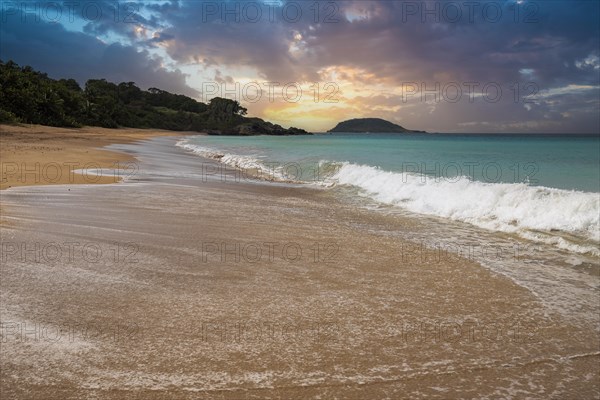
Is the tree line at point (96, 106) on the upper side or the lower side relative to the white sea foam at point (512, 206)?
upper

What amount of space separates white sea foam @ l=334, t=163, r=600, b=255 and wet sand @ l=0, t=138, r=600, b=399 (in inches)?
111

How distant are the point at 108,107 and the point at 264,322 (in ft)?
281

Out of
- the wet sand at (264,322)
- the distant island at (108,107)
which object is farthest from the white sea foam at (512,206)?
the distant island at (108,107)

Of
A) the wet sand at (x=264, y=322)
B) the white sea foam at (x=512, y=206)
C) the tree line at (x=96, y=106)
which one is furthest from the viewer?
the tree line at (x=96, y=106)

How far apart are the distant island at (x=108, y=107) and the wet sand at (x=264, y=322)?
38.0 m

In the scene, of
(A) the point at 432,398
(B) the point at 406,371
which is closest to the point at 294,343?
(B) the point at 406,371

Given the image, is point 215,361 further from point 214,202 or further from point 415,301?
point 214,202

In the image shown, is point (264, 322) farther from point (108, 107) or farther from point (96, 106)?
point (108, 107)

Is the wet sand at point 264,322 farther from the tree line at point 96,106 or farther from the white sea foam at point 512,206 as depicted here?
the tree line at point 96,106

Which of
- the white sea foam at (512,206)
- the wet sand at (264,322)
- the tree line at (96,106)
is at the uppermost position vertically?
the tree line at (96,106)

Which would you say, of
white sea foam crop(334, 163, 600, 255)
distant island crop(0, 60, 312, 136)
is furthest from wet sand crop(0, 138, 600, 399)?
distant island crop(0, 60, 312, 136)

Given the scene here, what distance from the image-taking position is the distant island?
141ft

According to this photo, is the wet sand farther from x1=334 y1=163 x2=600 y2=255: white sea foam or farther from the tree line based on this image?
the tree line

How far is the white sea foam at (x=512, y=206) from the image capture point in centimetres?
746
